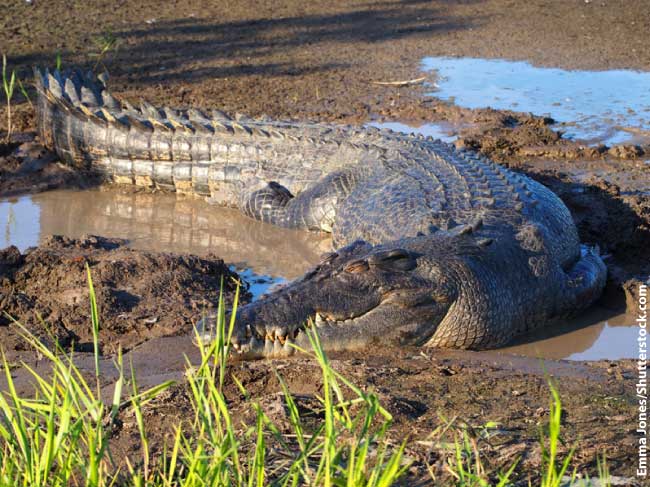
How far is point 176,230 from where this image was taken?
661cm

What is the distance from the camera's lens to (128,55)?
10.6m

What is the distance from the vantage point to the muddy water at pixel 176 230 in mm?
5973

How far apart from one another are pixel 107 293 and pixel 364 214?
166 cm

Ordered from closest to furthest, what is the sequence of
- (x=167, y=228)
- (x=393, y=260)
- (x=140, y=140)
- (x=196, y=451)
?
(x=196, y=451) → (x=393, y=260) → (x=167, y=228) → (x=140, y=140)

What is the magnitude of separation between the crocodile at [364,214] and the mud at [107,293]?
0.79 m

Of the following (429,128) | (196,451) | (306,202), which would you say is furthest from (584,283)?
(429,128)

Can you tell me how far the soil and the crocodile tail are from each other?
0.23m

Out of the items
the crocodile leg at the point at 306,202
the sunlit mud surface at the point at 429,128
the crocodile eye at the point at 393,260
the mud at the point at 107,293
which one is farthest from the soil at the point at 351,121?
the crocodile leg at the point at 306,202

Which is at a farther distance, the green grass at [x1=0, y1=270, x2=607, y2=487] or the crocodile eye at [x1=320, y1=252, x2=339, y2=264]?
the crocodile eye at [x1=320, y1=252, x2=339, y2=264]

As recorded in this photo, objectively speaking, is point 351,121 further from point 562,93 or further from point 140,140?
point 562,93

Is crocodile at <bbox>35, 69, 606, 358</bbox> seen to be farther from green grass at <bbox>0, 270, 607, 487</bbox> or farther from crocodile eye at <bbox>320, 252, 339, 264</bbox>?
green grass at <bbox>0, 270, 607, 487</bbox>

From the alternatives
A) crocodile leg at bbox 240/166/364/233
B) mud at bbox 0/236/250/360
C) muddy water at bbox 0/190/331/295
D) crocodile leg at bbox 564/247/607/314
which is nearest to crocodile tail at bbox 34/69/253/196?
muddy water at bbox 0/190/331/295

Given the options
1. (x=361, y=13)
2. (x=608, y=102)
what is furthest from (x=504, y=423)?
(x=361, y=13)

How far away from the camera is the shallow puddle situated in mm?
8477
